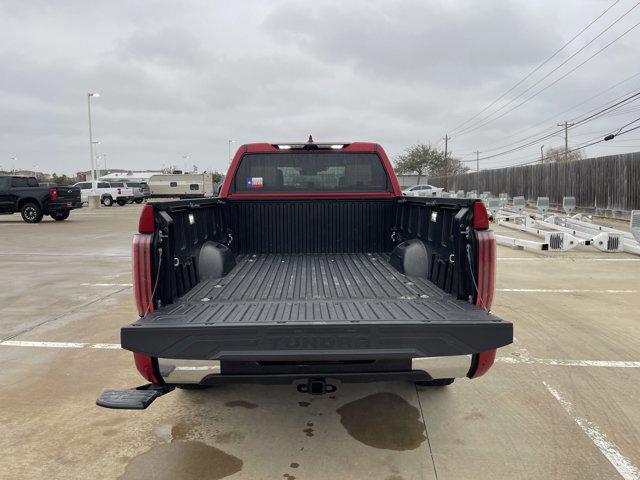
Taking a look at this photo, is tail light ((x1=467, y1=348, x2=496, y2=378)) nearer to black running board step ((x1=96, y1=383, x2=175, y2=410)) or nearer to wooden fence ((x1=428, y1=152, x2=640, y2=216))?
black running board step ((x1=96, y1=383, x2=175, y2=410))

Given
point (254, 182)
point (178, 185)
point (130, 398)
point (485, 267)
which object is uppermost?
point (178, 185)

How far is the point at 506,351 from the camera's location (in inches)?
199

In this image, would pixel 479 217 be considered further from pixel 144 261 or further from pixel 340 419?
pixel 144 261

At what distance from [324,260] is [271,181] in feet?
3.68

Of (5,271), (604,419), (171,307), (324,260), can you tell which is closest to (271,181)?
(324,260)

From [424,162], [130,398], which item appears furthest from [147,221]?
[424,162]

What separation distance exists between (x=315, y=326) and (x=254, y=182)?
313 cm

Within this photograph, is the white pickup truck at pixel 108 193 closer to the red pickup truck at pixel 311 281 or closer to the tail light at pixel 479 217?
the red pickup truck at pixel 311 281

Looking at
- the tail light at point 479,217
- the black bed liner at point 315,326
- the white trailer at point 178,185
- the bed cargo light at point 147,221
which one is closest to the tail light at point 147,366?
the black bed liner at point 315,326

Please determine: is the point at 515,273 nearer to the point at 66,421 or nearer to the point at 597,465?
the point at 597,465

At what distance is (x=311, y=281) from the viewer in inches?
163

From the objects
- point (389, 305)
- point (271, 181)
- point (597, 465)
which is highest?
point (271, 181)

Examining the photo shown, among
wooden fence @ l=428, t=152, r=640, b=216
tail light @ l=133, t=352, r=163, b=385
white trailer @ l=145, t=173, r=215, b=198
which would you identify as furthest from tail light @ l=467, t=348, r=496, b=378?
white trailer @ l=145, t=173, r=215, b=198

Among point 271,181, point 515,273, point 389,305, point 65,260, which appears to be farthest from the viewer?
point 65,260
